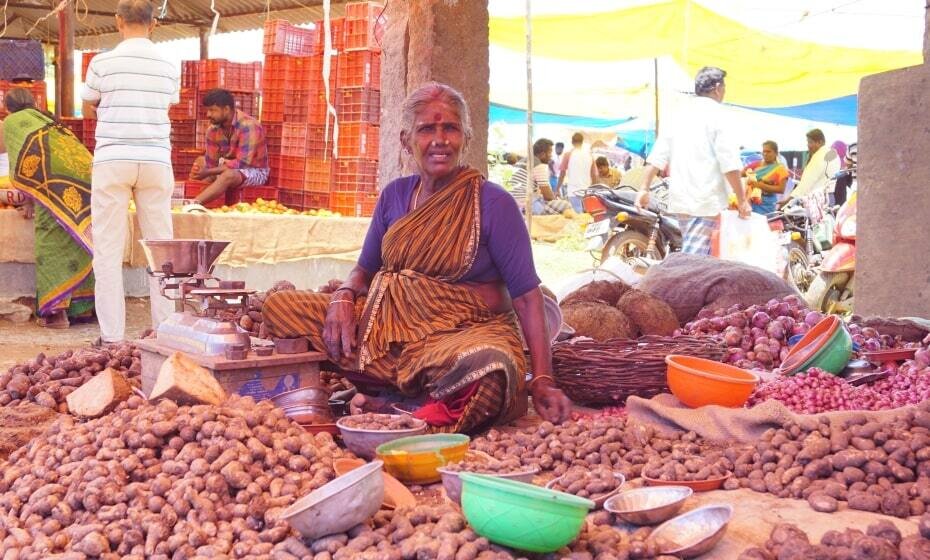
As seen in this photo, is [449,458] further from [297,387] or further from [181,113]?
[181,113]

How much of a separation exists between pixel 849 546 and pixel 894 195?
3905mm

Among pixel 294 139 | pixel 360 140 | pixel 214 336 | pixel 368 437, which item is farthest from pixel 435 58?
pixel 294 139

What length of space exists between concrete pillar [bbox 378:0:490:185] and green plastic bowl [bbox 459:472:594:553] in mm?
3023

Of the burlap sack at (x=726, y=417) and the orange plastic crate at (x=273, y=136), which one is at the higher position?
the orange plastic crate at (x=273, y=136)

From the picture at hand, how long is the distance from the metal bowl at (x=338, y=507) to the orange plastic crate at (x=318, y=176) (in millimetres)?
6367

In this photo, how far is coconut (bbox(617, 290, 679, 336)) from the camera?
16.5 ft

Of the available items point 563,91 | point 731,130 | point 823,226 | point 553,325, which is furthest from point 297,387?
point 563,91

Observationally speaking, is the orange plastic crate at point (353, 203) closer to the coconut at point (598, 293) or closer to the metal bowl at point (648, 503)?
the coconut at point (598, 293)

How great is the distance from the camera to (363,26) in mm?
8164

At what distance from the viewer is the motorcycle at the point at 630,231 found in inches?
380

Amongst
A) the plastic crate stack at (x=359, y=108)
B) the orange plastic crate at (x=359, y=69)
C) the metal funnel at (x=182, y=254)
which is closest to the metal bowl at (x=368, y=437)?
the metal funnel at (x=182, y=254)

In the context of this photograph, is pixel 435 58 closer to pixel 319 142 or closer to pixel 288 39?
pixel 319 142

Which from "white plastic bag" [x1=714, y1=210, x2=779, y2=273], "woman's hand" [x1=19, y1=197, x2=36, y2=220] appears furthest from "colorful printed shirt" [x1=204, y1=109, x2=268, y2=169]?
"white plastic bag" [x1=714, y1=210, x2=779, y2=273]

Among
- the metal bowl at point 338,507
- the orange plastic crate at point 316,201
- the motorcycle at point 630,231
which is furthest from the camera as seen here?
the motorcycle at point 630,231
